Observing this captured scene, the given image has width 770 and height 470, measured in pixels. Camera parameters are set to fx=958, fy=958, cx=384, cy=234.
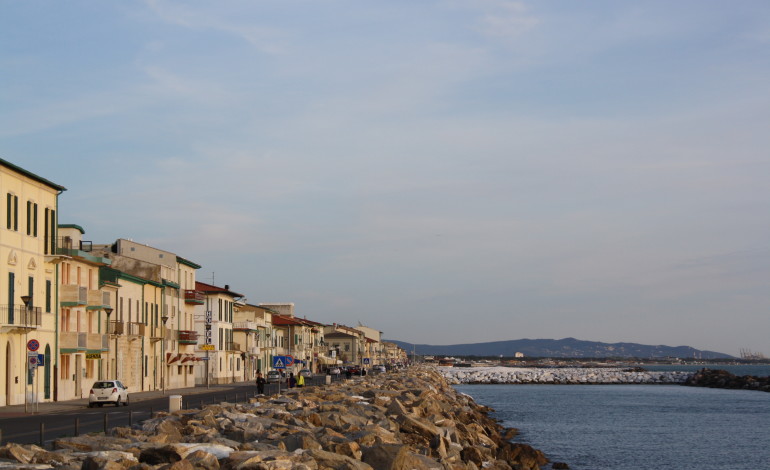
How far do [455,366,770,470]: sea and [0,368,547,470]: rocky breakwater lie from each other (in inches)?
255

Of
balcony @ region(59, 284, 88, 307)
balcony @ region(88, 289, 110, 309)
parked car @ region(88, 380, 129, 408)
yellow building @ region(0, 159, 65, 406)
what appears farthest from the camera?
balcony @ region(88, 289, 110, 309)

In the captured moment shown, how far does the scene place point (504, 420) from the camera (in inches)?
2383

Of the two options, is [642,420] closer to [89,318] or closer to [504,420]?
[504,420]

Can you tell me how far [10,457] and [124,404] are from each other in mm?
30718

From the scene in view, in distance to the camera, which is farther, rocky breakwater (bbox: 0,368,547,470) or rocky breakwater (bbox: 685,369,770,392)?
rocky breakwater (bbox: 685,369,770,392)

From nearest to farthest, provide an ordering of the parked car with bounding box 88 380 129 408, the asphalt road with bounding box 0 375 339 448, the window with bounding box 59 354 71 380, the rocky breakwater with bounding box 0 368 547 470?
1. the rocky breakwater with bounding box 0 368 547 470
2. the asphalt road with bounding box 0 375 339 448
3. the parked car with bounding box 88 380 129 408
4. the window with bounding box 59 354 71 380

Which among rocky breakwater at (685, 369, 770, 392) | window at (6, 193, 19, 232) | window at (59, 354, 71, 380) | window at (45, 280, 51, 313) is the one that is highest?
window at (6, 193, 19, 232)

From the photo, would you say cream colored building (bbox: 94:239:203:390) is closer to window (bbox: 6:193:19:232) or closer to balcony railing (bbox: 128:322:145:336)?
balcony railing (bbox: 128:322:145:336)

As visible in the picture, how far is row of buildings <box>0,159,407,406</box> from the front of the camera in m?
44.4

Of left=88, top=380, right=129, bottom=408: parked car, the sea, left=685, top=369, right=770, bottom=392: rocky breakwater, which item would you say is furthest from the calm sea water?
left=685, top=369, right=770, bottom=392: rocky breakwater

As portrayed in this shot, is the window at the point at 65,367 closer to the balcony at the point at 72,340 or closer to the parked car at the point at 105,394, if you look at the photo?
the balcony at the point at 72,340

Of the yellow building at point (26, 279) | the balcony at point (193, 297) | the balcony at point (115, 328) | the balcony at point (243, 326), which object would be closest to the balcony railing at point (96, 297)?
the balcony at point (115, 328)

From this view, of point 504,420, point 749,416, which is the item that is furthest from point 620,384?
point 504,420

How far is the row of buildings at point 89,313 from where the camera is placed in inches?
1750
